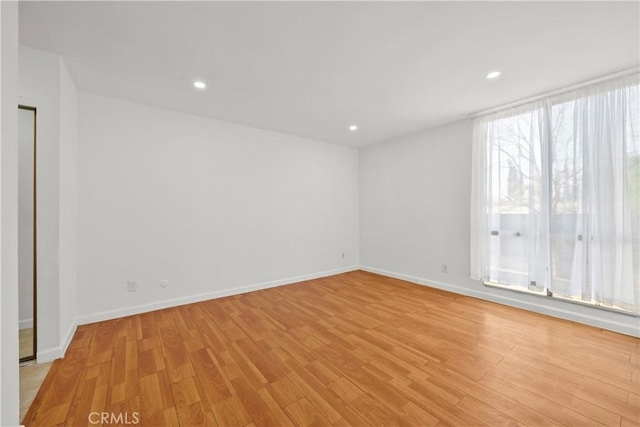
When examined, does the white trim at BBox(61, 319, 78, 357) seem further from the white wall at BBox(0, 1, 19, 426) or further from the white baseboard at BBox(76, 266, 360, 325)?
the white wall at BBox(0, 1, 19, 426)

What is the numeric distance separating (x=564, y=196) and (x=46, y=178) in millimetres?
5356

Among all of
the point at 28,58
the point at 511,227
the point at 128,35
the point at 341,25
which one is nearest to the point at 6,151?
the point at 128,35

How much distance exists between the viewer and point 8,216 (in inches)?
40.8

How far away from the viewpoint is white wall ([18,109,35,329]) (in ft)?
6.94

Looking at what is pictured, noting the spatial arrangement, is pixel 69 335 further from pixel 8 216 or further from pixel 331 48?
pixel 331 48

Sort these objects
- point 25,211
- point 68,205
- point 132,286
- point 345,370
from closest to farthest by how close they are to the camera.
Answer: point 345,370 → point 25,211 → point 68,205 → point 132,286

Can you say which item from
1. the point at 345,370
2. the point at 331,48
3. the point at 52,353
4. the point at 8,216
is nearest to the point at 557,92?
the point at 331,48

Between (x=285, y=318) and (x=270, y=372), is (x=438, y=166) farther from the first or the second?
(x=270, y=372)

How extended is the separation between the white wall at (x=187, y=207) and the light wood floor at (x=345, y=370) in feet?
1.80

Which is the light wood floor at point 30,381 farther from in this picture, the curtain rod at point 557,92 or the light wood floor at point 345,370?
the curtain rod at point 557,92

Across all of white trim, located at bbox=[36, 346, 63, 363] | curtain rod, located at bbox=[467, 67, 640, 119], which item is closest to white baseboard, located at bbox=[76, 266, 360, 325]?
white trim, located at bbox=[36, 346, 63, 363]

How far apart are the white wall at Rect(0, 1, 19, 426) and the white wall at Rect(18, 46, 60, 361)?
1.29 metres

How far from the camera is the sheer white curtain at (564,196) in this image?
2.40 meters

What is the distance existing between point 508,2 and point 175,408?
3510 millimetres
